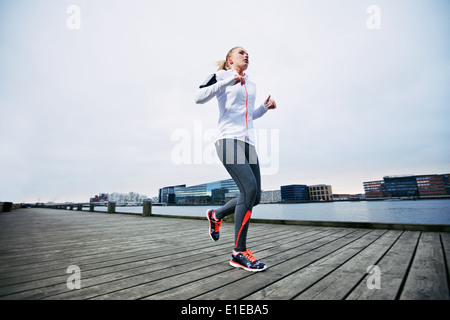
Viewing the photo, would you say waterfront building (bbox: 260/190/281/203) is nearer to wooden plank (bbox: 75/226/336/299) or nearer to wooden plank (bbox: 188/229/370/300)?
wooden plank (bbox: 188/229/370/300)

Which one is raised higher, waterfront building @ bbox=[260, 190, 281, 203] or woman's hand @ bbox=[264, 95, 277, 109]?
woman's hand @ bbox=[264, 95, 277, 109]

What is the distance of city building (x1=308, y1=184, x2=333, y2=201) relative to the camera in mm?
123062

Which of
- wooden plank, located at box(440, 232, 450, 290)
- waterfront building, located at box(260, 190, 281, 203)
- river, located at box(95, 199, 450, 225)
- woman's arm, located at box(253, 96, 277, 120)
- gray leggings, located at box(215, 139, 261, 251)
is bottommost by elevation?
waterfront building, located at box(260, 190, 281, 203)

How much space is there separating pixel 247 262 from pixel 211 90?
1.67 meters

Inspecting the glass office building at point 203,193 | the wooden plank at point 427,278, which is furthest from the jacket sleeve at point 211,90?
the glass office building at point 203,193

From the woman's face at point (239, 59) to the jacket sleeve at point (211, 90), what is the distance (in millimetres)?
446

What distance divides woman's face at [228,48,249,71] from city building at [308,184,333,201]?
457 ft

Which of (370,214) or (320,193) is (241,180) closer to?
(370,214)

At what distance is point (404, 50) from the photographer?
20.3m

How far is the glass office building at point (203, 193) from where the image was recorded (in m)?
103

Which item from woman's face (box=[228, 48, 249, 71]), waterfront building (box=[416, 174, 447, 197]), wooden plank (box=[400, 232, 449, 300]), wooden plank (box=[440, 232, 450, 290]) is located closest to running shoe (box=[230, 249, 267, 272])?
wooden plank (box=[400, 232, 449, 300])

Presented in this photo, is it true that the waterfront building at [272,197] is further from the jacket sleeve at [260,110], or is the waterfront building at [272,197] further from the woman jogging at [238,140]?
the woman jogging at [238,140]

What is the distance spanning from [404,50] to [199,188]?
344 ft
